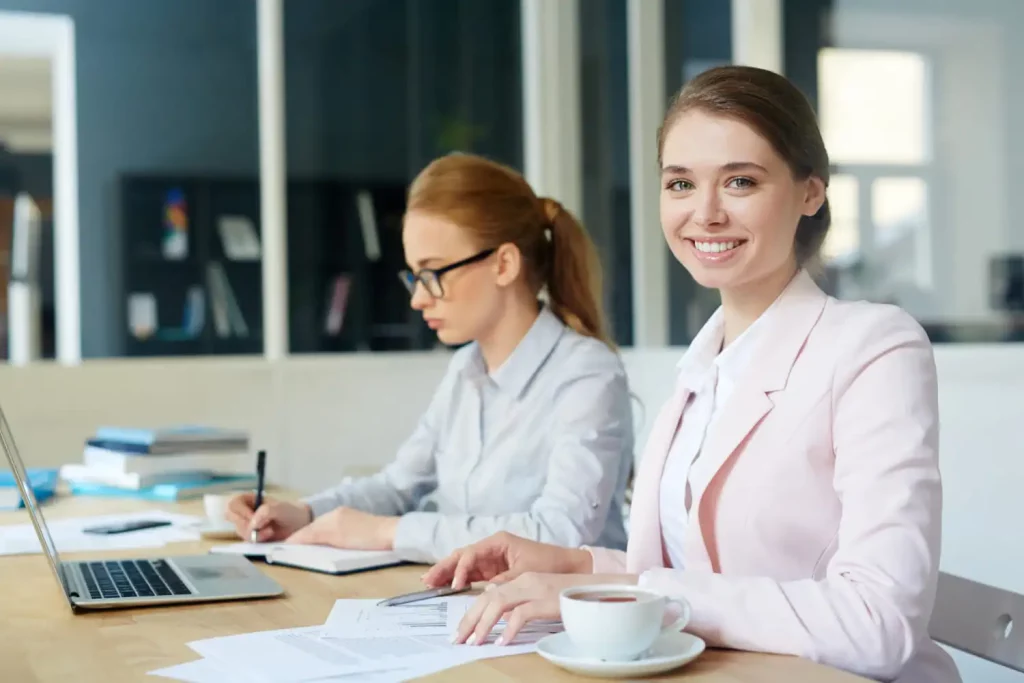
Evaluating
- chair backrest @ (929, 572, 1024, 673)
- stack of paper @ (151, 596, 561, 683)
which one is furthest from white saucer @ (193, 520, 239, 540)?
chair backrest @ (929, 572, 1024, 673)

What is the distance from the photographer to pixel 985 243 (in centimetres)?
249

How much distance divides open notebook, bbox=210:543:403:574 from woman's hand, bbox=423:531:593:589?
0.63 feet

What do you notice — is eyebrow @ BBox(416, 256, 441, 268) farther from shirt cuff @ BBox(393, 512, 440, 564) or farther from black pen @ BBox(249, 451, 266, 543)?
shirt cuff @ BBox(393, 512, 440, 564)

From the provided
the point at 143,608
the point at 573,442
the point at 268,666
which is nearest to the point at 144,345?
the point at 573,442

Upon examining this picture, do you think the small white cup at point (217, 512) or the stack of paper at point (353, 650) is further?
the small white cup at point (217, 512)

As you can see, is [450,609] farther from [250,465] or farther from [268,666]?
[250,465]

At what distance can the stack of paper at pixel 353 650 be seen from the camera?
1070mm

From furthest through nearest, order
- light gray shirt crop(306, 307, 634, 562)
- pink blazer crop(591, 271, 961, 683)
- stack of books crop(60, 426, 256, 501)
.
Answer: stack of books crop(60, 426, 256, 501) → light gray shirt crop(306, 307, 634, 562) → pink blazer crop(591, 271, 961, 683)

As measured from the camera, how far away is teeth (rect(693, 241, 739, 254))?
1.43m

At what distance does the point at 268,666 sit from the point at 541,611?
27 cm

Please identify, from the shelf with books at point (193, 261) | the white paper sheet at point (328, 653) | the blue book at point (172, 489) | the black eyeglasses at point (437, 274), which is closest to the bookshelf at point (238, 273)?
the shelf with books at point (193, 261)

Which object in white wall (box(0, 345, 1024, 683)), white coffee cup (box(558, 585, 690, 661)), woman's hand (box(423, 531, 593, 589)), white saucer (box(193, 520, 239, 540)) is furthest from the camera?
white wall (box(0, 345, 1024, 683))

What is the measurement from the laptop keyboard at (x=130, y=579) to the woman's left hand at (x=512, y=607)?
17.9 inches

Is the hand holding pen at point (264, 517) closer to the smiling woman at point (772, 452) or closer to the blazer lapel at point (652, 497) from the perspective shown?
the smiling woman at point (772, 452)
